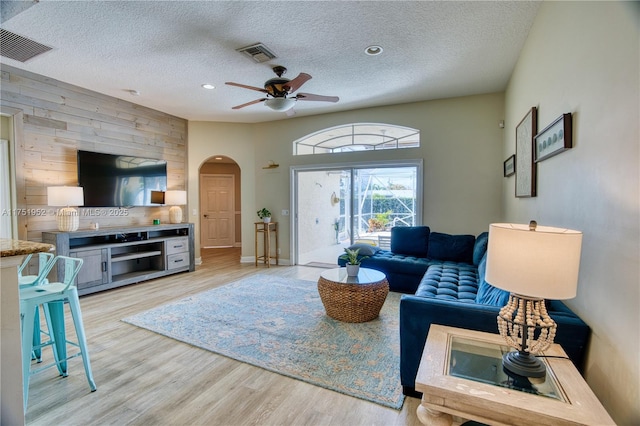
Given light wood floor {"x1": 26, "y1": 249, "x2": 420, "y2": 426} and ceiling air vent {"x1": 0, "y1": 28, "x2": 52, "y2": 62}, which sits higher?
ceiling air vent {"x1": 0, "y1": 28, "x2": 52, "y2": 62}

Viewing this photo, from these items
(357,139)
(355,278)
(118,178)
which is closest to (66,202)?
(118,178)

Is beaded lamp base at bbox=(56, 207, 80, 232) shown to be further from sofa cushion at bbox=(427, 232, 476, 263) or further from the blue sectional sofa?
sofa cushion at bbox=(427, 232, 476, 263)

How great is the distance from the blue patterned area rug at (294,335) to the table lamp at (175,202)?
2011 millimetres

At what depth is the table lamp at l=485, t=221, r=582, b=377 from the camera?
1.19 m

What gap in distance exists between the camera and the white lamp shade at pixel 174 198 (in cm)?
557

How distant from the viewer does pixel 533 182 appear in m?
2.71

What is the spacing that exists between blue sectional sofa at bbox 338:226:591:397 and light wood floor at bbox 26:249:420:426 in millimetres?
480

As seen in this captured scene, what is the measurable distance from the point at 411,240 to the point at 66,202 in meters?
4.87

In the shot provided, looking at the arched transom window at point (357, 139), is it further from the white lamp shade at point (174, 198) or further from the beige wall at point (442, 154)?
the white lamp shade at point (174, 198)

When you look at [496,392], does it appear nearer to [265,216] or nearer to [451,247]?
[451,247]

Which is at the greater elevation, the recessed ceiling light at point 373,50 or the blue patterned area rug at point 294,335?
the recessed ceiling light at point 373,50

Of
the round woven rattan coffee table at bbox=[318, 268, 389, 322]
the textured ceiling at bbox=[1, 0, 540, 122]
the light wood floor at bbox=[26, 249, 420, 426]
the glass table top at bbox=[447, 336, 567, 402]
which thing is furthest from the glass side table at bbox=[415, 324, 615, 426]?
the textured ceiling at bbox=[1, 0, 540, 122]

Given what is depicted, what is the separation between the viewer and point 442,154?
5043 mm

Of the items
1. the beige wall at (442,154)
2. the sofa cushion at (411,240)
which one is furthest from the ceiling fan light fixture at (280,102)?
the sofa cushion at (411,240)
